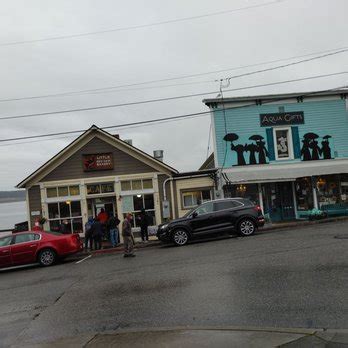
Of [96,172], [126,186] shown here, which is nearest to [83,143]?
[96,172]

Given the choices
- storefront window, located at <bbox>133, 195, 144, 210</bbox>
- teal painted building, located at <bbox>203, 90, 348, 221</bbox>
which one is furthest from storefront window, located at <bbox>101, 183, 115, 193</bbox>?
teal painted building, located at <bbox>203, 90, 348, 221</bbox>

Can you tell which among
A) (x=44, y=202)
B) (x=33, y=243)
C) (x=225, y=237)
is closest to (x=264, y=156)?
(x=225, y=237)

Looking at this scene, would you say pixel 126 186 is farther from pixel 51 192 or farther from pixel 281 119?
pixel 281 119

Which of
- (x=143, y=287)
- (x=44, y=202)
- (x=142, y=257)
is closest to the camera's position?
(x=143, y=287)

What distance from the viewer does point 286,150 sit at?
26406 millimetres

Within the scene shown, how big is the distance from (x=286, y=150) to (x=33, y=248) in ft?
48.4

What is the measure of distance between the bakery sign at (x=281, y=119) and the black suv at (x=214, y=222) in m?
7.50

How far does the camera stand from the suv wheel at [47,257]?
17797mm

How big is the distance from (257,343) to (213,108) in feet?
68.6

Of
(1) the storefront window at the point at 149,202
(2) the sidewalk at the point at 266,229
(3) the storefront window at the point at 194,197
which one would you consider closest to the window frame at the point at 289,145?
(2) the sidewalk at the point at 266,229

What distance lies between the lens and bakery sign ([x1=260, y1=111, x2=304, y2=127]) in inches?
1032

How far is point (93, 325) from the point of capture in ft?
25.1

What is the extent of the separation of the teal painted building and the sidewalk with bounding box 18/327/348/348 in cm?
1884

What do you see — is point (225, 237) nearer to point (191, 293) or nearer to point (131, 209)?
point (131, 209)
